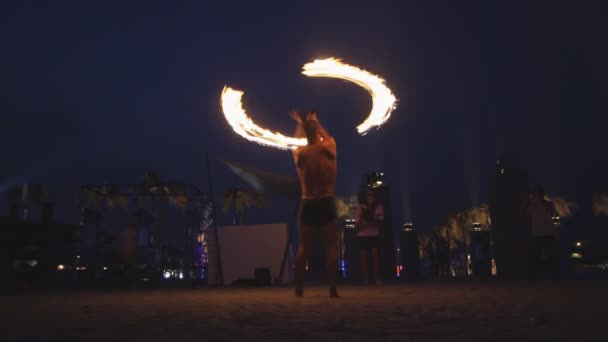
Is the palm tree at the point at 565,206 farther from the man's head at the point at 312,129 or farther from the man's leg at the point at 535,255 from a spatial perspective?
the man's head at the point at 312,129

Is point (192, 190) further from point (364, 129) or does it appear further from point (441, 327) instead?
point (441, 327)

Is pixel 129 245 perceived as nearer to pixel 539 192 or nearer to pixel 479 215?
pixel 539 192

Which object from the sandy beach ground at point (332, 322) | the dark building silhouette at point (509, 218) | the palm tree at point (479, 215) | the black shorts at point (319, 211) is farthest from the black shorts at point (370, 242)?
the palm tree at point (479, 215)

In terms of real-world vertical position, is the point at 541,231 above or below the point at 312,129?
below

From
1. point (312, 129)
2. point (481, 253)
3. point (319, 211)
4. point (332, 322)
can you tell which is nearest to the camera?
point (332, 322)

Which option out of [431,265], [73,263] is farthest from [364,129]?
[431,265]

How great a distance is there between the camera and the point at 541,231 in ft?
37.1

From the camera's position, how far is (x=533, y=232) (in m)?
11.4

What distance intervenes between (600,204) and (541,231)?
27.4 m

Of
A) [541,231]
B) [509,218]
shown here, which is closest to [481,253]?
[509,218]

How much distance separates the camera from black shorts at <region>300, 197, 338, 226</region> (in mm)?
7741

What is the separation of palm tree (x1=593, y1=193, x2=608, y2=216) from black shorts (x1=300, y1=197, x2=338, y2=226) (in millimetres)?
32397

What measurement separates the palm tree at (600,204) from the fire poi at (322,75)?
1157 inches

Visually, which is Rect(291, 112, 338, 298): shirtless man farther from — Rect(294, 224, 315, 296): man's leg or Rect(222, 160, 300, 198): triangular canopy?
Rect(222, 160, 300, 198): triangular canopy
